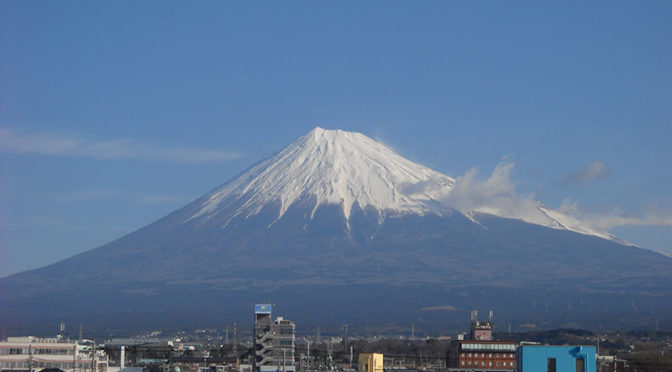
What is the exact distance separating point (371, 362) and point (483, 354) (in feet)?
172

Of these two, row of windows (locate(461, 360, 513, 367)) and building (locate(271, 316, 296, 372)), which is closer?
building (locate(271, 316, 296, 372))

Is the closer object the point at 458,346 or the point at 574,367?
the point at 574,367

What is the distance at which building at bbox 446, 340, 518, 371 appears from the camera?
3900 inches

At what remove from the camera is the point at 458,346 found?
102 meters

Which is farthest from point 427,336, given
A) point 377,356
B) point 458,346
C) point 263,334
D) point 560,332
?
point 377,356

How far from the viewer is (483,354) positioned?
100938 millimetres

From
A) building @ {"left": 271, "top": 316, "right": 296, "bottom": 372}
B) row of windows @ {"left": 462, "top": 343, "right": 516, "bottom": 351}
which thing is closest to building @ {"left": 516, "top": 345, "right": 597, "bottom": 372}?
building @ {"left": 271, "top": 316, "right": 296, "bottom": 372}

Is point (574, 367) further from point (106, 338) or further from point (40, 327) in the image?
point (40, 327)

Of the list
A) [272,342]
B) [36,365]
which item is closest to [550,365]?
[36,365]

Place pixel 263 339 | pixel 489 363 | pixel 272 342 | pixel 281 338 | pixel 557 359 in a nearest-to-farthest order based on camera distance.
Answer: pixel 557 359 < pixel 272 342 < pixel 281 338 < pixel 263 339 < pixel 489 363

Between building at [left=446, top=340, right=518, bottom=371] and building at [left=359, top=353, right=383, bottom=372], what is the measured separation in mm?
47289

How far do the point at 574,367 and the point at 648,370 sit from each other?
158 feet

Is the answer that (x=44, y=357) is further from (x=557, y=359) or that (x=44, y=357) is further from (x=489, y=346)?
(x=557, y=359)

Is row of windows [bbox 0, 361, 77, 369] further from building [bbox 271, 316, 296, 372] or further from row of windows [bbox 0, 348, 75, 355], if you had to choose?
building [bbox 271, 316, 296, 372]
